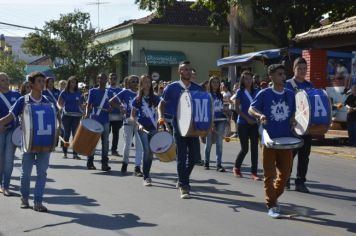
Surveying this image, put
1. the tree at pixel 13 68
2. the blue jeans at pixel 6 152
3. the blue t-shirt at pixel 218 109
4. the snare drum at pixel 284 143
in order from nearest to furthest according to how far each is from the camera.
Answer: the snare drum at pixel 284 143 < the blue jeans at pixel 6 152 < the blue t-shirt at pixel 218 109 < the tree at pixel 13 68

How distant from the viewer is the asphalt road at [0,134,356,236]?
7.57 m

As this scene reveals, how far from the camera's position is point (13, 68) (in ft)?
246

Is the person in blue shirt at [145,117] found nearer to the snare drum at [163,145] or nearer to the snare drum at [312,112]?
the snare drum at [163,145]

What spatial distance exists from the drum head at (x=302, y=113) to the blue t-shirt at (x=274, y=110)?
899mm

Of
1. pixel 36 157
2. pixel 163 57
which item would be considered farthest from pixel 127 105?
pixel 163 57

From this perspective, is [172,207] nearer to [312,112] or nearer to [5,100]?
[312,112]

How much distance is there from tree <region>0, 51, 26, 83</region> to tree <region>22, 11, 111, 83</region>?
29.7 meters

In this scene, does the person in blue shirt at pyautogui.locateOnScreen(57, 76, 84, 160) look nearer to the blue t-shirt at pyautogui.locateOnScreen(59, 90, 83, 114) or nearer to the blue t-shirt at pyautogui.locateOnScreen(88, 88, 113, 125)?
the blue t-shirt at pyautogui.locateOnScreen(59, 90, 83, 114)

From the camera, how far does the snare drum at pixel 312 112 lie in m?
9.12

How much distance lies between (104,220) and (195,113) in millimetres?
2029

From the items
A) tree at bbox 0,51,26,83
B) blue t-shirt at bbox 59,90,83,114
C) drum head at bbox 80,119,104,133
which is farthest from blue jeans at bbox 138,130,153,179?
tree at bbox 0,51,26,83

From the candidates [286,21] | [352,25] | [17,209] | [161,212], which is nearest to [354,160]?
[352,25]

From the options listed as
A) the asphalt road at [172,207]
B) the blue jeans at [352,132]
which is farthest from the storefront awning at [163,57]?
the asphalt road at [172,207]

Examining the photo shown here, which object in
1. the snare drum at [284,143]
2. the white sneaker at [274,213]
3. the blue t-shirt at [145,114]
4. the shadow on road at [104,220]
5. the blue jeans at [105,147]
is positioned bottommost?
Result: the shadow on road at [104,220]
